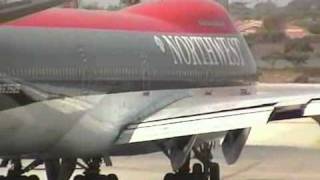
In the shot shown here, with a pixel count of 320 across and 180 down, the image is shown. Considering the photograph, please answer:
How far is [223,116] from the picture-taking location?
12.6 metres

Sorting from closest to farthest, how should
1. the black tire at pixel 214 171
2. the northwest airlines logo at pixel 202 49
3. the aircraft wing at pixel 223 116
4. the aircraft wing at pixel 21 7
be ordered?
the aircraft wing at pixel 21 7 < the aircraft wing at pixel 223 116 < the northwest airlines logo at pixel 202 49 < the black tire at pixel 214 171

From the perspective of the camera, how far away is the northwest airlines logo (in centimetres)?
1570

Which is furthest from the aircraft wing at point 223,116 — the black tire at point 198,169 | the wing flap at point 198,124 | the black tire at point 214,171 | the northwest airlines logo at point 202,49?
the black tire at point 214,171

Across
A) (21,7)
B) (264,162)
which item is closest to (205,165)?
(264,162)

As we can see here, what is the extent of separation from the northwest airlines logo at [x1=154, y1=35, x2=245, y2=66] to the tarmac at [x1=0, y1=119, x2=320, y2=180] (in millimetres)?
3206

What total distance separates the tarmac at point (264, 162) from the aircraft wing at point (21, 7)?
953 cm

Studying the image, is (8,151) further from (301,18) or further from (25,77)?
(301,18)

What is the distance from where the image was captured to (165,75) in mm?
15383

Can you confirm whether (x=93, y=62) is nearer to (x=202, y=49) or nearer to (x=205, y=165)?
(x=202, y=49)

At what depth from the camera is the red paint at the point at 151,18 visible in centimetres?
1289

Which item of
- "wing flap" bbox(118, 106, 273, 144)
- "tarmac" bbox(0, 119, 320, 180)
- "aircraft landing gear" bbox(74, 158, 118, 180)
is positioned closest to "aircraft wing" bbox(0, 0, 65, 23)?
"wing flap" bbox(118, 106, 273, 144)

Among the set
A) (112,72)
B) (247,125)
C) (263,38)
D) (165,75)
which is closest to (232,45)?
(165,75)

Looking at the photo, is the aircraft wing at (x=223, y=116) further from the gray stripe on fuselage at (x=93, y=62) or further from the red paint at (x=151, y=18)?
the red paint at (x=151, y=18)

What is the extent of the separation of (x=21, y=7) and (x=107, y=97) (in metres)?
3.21
